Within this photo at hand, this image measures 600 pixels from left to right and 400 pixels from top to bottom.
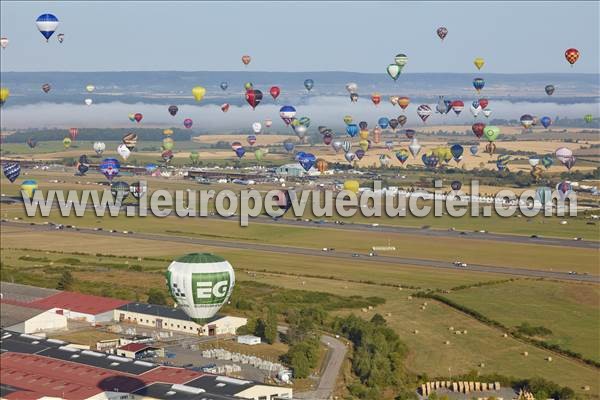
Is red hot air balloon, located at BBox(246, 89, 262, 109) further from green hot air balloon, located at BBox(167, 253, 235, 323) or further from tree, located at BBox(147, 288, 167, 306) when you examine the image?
green hot air balloon, located at BBox(167, 253, 235, 323)

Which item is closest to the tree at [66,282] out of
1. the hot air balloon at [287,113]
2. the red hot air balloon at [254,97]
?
the red hot air balloon at [254,97]

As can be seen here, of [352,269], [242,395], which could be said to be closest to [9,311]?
[242,395]

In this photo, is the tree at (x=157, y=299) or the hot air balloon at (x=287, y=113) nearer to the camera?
the tree at (x=157, y=299)

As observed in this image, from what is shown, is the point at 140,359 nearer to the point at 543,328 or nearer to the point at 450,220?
the point at 543,328

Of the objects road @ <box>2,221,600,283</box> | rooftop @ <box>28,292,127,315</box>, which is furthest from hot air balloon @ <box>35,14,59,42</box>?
rooftop @ <box>28,292,127,315</box>

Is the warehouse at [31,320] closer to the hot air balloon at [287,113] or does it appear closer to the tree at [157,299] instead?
the tree at [157,299]

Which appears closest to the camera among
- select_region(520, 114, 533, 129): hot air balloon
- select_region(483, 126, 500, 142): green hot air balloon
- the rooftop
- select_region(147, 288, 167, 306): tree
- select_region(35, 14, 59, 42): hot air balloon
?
the rooftop
